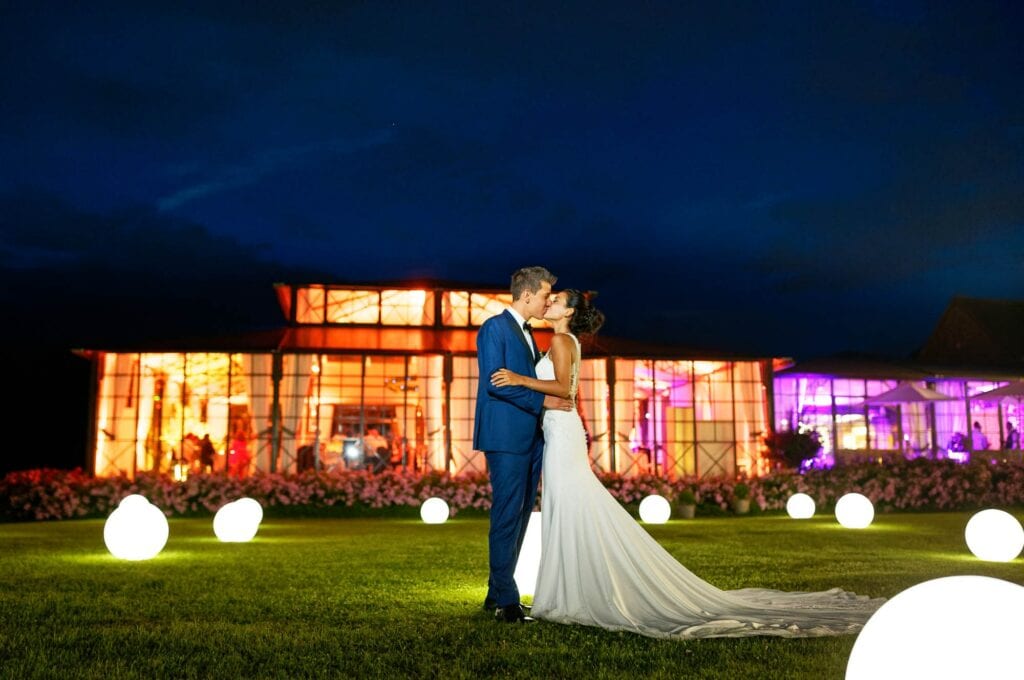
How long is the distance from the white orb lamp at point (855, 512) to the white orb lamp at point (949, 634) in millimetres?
11966

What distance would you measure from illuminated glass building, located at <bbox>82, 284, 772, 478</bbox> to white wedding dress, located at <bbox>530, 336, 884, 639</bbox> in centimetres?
1566

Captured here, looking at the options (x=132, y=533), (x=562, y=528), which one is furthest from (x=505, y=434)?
(x=132, y=533)

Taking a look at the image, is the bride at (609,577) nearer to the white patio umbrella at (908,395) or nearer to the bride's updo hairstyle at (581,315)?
the bride's updo hairstyle at (581,315)

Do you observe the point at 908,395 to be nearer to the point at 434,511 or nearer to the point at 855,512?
the point at 855,512

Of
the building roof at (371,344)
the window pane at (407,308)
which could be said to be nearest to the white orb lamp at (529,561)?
the building roof at (371,344)

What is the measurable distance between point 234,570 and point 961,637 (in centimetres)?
667

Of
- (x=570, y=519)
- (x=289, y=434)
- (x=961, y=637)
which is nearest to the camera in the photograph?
(x=961, y=637)

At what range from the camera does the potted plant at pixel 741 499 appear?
1830 cm

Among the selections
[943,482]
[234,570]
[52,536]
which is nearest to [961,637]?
[234,570]

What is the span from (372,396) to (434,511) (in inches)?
475

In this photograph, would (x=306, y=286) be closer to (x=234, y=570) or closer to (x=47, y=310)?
(x=234, y=570)

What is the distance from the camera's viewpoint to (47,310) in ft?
182

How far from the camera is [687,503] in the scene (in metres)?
17.8

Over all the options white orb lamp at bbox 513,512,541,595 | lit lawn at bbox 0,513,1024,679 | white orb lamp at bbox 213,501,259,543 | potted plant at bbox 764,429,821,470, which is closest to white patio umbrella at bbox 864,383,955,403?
potted plant at bbox 764,429,821,470
